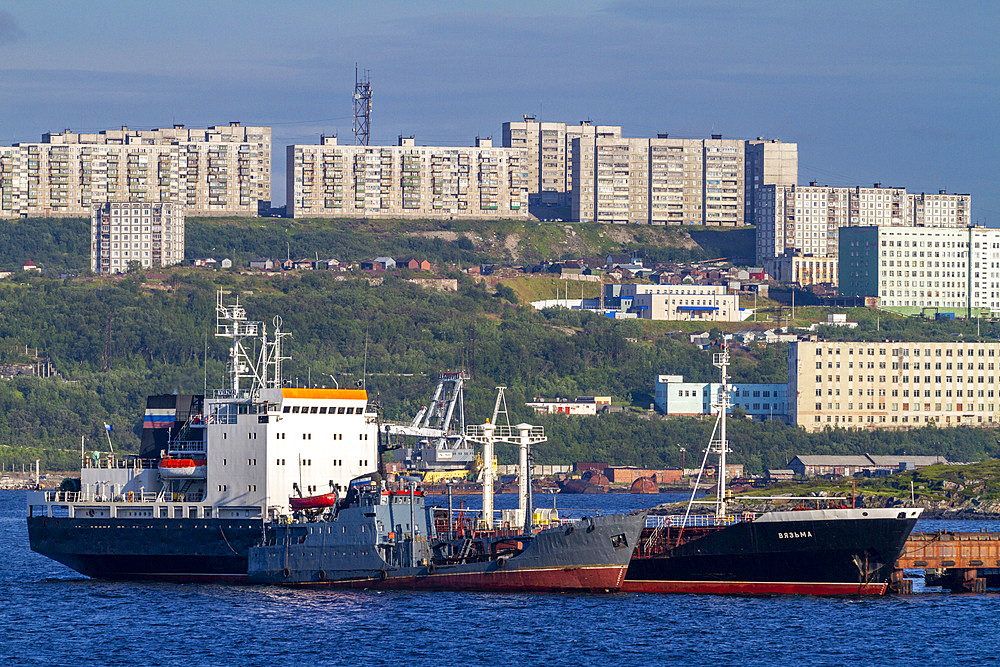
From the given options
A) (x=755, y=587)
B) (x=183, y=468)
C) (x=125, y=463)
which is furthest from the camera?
(x=125, y=463)

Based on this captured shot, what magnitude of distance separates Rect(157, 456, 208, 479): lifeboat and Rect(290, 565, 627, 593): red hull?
816 cm

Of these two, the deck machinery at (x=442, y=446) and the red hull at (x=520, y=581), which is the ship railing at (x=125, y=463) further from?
the deck machinery at (x=442, y=446)

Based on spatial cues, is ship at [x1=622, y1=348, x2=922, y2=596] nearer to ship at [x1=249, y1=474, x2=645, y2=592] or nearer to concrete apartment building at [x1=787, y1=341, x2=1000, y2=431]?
ship at [x1=249, y1=474, x2=645, y2=592]

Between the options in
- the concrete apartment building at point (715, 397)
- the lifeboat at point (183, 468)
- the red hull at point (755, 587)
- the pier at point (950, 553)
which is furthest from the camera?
the concrete apartment building at point (715, 397)

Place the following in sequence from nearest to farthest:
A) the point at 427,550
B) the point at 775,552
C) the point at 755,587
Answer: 1. the point at 775,552
2. the point at 755,587
3. the point at 427,550

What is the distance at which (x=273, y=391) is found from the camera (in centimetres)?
6397

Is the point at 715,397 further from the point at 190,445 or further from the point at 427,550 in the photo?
the point at 427,550

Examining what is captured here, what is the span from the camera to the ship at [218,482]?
63.8 metres

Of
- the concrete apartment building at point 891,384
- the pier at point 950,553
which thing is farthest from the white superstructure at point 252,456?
the concrete apartment building at point 891,384

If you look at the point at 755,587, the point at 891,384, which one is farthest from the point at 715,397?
the point at 755,587

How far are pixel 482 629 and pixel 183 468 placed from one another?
54.3 ft

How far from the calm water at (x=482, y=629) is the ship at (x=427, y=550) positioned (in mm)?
683

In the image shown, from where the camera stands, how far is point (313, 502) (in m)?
62.5

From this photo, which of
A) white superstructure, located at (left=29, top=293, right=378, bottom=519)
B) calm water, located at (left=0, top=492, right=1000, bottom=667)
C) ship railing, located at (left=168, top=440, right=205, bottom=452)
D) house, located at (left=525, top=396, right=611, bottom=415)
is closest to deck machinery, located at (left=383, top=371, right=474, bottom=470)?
house, located at (left=525, top=396, right=611, bottom=415)
